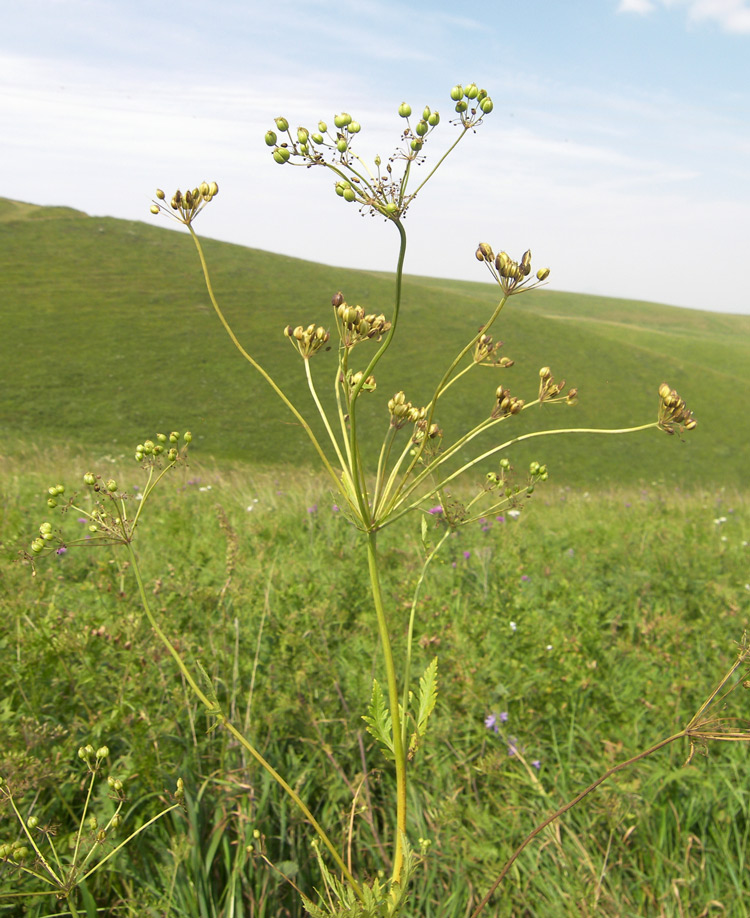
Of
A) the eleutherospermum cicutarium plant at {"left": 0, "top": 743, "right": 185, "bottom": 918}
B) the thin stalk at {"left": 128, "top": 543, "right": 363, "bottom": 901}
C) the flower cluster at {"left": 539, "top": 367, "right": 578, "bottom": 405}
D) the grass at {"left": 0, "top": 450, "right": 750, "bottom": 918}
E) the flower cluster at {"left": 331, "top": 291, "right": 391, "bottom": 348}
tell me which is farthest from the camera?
the grass at {"left": 0, "top": 450, "right": 750, "bottom": 918}

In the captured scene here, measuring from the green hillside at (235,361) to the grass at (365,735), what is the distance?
20900 millimetres

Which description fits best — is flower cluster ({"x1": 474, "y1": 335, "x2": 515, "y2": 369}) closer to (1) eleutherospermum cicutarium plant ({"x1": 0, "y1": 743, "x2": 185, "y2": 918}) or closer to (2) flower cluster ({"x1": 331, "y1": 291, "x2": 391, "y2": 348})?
(2) flower cluster ({"x1": 331, "y1": 291, "x2": 391, "y2": 348})

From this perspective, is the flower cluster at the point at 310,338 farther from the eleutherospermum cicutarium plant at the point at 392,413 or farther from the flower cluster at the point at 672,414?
the flower cluster at the point at 672,414

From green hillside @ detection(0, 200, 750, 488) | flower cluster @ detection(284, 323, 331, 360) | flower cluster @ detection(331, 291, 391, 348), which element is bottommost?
green hillside @ detection(0, 200, 750, 488)

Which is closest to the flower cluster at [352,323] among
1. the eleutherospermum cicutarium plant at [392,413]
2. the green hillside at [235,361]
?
the eleutherospermum cicutarium plant at [392,413]

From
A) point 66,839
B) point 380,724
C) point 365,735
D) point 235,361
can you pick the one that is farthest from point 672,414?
point 235,361

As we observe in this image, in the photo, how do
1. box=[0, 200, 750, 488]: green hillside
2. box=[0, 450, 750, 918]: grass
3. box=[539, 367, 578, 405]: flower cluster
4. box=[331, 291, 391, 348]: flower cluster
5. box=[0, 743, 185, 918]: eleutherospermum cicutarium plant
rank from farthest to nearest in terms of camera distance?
box=[0, 200, 750, 488]: green hillside → box=[0, 450, 750, 918]: grass → box=[0, 743, 185, 918]: eleutherospermum cicutarium plant → box=[539, 367, 578, 405]: flower cluster → box=[331, 291, 391, 348]: flower cluster

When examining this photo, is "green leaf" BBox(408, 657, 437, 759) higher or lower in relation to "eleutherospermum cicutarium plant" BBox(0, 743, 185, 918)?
higher

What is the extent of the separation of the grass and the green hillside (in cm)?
2090

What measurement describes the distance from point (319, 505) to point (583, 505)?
180 inches

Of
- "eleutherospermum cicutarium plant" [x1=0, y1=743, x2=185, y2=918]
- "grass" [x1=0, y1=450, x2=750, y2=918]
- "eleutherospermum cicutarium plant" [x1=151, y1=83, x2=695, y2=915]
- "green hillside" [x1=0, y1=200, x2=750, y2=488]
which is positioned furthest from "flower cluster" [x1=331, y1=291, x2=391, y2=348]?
"green hillside" [x1=0, y1=200, x2=750, y2=488]

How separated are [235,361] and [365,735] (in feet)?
114

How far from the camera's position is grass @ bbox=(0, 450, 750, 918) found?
95.0 inches

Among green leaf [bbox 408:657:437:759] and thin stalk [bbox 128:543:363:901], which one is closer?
thin stalk [bbox 128:543:363:901]
